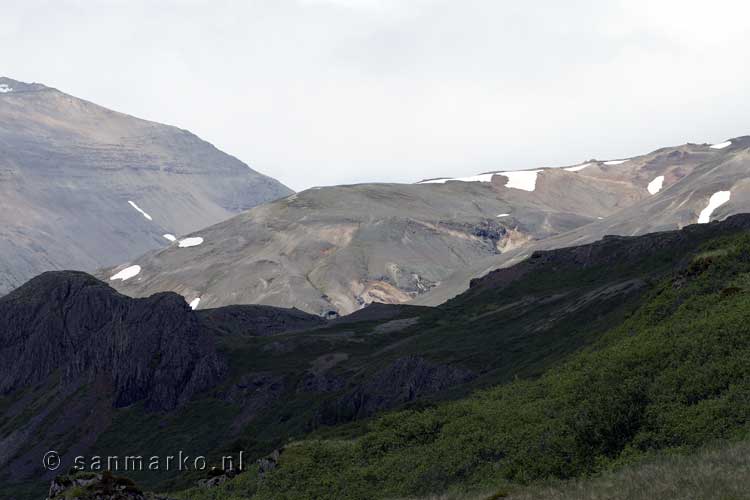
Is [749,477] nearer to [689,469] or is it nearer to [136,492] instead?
[689,469]

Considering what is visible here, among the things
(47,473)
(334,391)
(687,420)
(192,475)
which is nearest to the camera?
(687,420)

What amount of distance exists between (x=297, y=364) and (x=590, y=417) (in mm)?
126881

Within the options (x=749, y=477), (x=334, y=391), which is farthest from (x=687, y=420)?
(x=334, y=391)

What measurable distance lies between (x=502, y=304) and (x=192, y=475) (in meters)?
95.2

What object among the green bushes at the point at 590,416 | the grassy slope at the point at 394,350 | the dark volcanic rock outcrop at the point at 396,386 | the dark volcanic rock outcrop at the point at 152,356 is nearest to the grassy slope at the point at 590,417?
the green bushes at the point at 590,416

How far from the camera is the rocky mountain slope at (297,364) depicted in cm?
13025

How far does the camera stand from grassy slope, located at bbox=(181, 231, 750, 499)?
150 feet

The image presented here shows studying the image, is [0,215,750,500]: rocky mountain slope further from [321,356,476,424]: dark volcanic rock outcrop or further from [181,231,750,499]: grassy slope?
[181,231,750,499]: grassy slope

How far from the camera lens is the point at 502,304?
174500 mm

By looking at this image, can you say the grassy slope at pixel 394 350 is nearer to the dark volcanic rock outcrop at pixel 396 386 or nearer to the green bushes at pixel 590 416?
the dark volcanic rock outcrop at pixel 396 386

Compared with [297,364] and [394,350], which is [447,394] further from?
[297,364]

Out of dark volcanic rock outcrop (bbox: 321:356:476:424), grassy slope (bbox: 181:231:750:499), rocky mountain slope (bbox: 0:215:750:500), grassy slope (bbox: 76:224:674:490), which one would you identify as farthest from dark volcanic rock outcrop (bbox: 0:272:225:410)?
grassy slope (bbox: 181:231:750:499)

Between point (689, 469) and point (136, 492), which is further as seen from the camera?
point (136, 492)

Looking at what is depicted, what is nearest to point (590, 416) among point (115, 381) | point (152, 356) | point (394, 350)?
point (394, 350)
